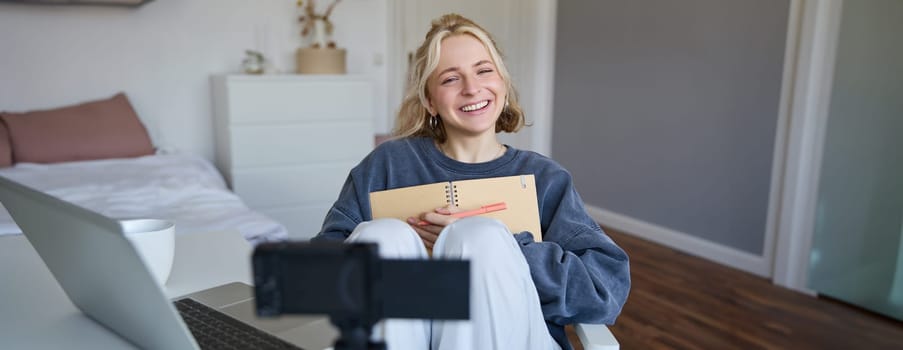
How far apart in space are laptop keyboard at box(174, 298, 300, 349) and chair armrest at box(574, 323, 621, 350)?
15.7 inches

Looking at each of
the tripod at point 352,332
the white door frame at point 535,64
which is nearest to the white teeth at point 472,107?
the tripod at point 352,332

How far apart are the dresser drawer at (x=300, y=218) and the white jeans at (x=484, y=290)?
2477 mm

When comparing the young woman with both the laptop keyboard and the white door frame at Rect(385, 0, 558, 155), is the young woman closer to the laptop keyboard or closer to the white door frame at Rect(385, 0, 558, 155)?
the laptop keyboard

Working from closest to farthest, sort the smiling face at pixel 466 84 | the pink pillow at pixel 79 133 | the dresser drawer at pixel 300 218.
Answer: the smiling face at pixel 466 84, the pink pillow at pixel 79 133, the dresser drawer at pixel 300 218

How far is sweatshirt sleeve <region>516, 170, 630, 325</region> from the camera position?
3.44 ft

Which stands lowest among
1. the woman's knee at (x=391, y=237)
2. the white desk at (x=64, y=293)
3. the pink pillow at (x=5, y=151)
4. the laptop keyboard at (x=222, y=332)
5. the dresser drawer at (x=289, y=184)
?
the dresser drawer at (x=289, y=184)

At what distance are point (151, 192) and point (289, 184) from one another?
3.13ft

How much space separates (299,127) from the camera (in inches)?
130

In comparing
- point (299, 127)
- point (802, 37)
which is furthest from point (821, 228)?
point (299, 127)

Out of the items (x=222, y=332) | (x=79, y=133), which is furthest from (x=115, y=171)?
(x=222, y=332)

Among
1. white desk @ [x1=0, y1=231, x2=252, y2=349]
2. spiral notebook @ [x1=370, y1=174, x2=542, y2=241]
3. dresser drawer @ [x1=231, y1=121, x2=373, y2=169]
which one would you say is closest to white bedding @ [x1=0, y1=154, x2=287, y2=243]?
dresser drawer @ [x1=231, y1=121, x2=373, y2=169]

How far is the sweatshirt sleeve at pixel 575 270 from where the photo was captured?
105 centimetres

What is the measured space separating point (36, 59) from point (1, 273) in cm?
247

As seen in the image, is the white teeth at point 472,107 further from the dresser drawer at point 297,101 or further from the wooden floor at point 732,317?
the dresser drawer at point 297,101
